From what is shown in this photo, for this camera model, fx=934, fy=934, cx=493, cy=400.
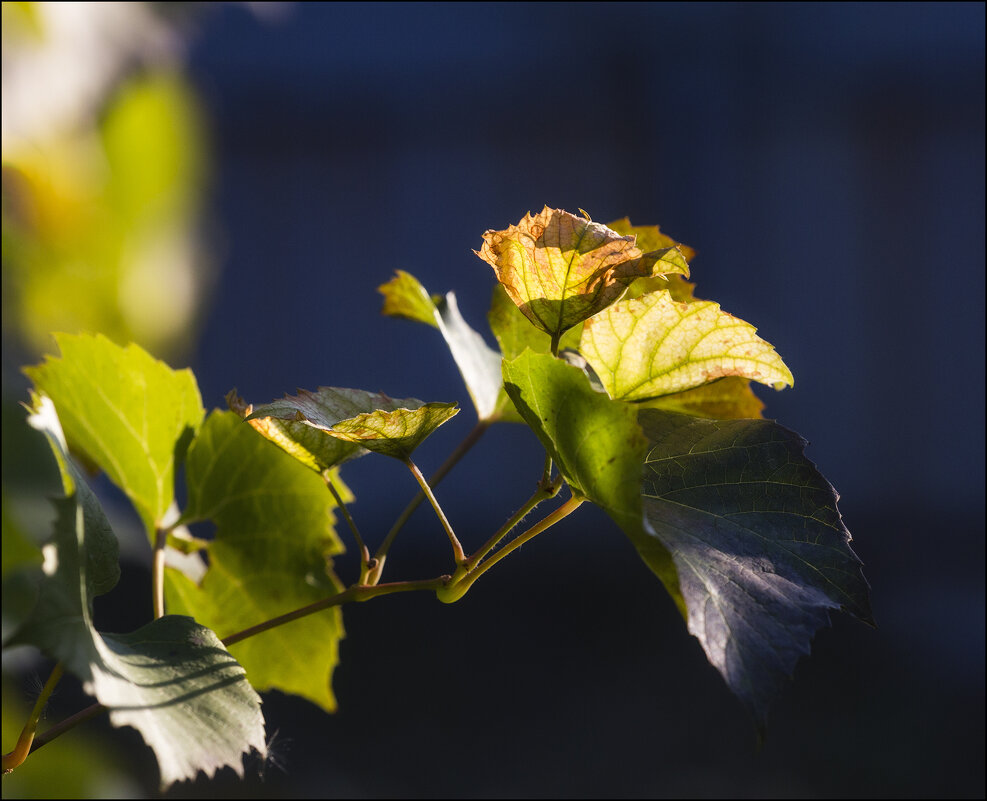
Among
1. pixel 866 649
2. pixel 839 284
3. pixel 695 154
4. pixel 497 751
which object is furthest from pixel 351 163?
pixel 866 649

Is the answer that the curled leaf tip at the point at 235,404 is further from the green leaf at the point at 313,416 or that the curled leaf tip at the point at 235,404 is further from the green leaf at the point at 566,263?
the green leaf at the point at 566,263

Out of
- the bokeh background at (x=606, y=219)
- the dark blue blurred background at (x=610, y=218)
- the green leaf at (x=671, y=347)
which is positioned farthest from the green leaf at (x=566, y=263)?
the dark blue blurred background at (x=610, y=218)

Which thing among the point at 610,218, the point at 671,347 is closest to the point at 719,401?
the point at 671,347

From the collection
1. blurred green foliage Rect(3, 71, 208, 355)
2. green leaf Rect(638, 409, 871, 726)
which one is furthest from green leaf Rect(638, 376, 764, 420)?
blurred green foliage Rect(3, 71, 208, 355)

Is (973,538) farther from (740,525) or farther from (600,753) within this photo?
(740,525)

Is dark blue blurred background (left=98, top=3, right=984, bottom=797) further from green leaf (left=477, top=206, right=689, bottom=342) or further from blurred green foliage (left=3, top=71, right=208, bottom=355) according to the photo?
green leaf (left=477, top=206, right=689, bottom=342)
